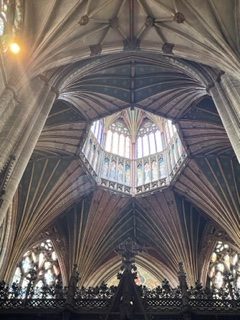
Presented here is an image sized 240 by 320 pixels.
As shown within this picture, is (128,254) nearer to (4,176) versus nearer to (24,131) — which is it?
(4,176)

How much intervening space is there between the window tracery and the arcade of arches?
0.23 feet

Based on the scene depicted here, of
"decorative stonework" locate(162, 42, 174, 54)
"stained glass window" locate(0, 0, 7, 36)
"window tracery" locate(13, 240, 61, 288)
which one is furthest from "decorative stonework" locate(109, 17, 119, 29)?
"window tracery" locate(13, 240, 61, 288)

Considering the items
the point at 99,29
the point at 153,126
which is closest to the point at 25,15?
the point at 99,29

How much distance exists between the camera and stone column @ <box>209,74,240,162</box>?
8.76 m

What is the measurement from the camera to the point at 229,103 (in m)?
9.55

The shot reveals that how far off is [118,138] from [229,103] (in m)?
12.1

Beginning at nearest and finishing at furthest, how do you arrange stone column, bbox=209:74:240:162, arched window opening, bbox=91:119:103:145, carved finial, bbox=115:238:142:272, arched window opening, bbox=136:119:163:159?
carved finial, bbox=115:238:142:272
stone column, bbox=209:74:240:162
arched window opening, bbox=91:119:103:145
arched window opening, bbox=136:119:163:159

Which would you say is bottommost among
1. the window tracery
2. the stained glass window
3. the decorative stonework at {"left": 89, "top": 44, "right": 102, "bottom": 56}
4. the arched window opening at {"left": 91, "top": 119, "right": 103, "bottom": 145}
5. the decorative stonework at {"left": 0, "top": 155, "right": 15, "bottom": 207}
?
the decorative stonework at {"left": 0, "top": 155, "right": 15, "bottom": 207}

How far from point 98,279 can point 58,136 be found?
7.90 m

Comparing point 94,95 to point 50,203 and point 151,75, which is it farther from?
point 50,203

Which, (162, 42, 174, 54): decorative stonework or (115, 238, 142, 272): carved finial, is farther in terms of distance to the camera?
(162, 42, 174, 54): decorative stonework

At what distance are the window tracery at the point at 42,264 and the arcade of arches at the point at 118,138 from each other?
71 mm

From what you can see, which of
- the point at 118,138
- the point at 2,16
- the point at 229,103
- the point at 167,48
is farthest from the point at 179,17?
the point at 118,138

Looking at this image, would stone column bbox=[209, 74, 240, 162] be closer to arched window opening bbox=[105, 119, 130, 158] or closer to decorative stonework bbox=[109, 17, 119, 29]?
decorative stonework bbox=[109, 17, 119, 29]
